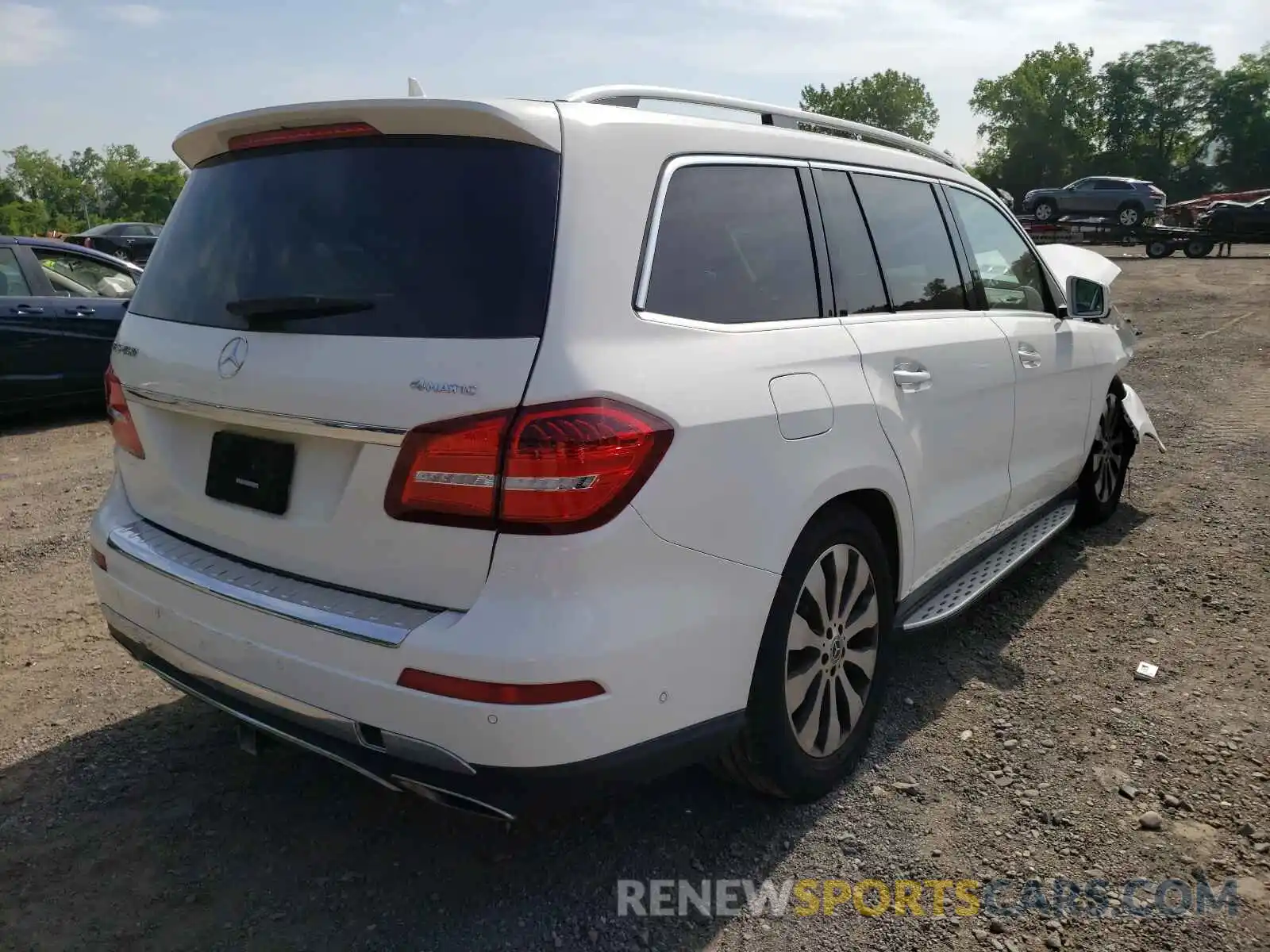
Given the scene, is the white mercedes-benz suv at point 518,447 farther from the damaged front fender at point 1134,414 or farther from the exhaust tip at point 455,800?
the damaged front fender at point 1134,414

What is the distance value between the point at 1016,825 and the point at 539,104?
2321mm

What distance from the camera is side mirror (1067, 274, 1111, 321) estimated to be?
15.4ft

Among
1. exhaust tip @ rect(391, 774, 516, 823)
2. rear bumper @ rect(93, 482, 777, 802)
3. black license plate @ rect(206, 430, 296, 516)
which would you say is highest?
black license plate @ rect(206, 430, 296, 516)

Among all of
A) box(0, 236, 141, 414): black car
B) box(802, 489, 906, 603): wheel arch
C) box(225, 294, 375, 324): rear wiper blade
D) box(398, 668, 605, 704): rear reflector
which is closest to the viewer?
box(398, 668, 605, 704): rear reflector

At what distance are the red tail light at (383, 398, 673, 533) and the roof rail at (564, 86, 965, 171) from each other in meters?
0.85

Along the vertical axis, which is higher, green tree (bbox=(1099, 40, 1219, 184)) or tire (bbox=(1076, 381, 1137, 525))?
green tree (bbox=(1099, 40, 1219, 184))

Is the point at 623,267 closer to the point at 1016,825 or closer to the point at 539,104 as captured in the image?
the point at 539,104

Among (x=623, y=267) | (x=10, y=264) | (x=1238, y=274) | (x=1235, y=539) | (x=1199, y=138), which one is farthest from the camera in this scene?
(x=1199, y=138)

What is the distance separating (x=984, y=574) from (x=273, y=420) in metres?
2.71

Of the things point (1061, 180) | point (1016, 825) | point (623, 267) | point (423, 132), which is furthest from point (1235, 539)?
point (1061, 180)

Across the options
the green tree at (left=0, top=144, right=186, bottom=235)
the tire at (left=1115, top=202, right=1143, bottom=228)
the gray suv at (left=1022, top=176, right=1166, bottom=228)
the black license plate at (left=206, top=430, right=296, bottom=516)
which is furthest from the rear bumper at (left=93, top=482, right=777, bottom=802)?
the green tree at (left=0, top=144, right=186, bottom=235)

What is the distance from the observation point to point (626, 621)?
2.06 m

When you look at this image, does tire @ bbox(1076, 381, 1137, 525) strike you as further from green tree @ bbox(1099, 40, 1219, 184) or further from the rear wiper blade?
green tree @ bbox(1099, 40, 1219, 184)

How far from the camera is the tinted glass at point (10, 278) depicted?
8219 millimetres
